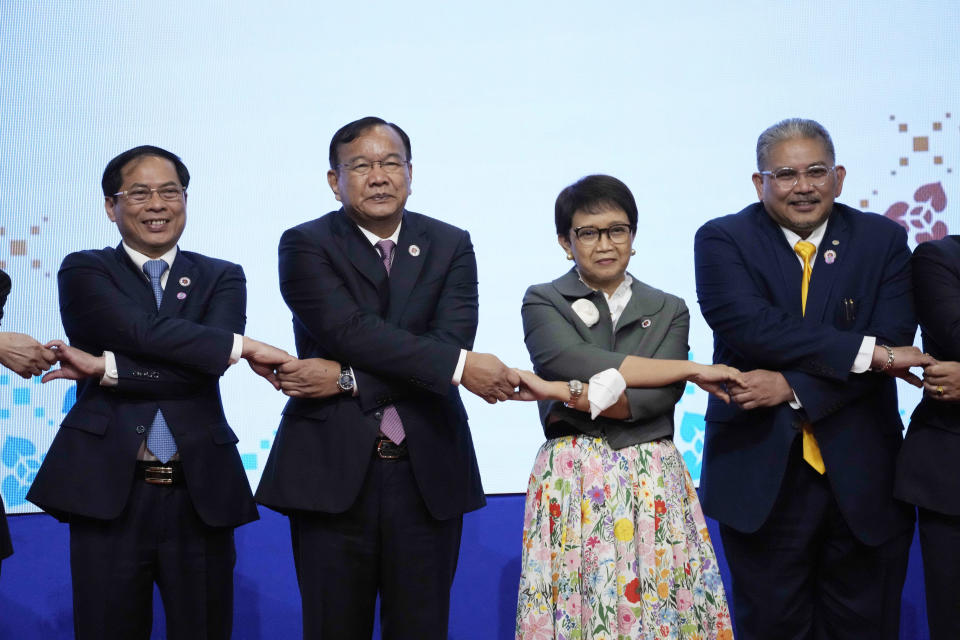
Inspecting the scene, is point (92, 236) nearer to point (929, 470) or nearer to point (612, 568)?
point (612, 568)

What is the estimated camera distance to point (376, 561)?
2.63 m

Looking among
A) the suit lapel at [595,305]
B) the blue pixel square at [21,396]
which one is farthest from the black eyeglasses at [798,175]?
the blue pixel square at [21,396]

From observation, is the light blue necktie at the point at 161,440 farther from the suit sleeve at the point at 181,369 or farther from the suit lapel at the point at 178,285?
the suit lapel at the point at 178,285

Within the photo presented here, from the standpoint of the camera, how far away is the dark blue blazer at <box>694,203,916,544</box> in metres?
2.76

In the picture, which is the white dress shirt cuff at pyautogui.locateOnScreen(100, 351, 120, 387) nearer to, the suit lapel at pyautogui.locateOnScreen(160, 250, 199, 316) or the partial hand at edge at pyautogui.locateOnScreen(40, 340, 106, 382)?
the partial hand at edge at pyautogui.locateOnScreen(40, 340, 106, 382)

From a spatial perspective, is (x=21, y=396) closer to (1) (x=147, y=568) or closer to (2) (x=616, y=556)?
(1) (x=147, y=568)

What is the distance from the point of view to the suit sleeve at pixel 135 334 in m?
2.66

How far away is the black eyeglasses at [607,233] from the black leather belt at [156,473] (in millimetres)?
1261

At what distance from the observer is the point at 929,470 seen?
282 centimetres

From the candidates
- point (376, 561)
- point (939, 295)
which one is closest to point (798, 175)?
point (939, 295)

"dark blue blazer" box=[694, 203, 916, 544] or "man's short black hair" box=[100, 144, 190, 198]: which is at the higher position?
"man's short black hair" box=[100, 144, 190, 198]

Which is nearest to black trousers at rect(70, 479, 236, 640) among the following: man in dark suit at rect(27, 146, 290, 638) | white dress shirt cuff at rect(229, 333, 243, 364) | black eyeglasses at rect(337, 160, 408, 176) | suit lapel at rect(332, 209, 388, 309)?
man in dark suit at rect(27, 146, 290, 638)

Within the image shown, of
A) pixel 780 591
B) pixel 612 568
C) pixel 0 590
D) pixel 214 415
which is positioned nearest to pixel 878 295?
pixel 780 591

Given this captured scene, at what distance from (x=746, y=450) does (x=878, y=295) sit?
1.87ft
